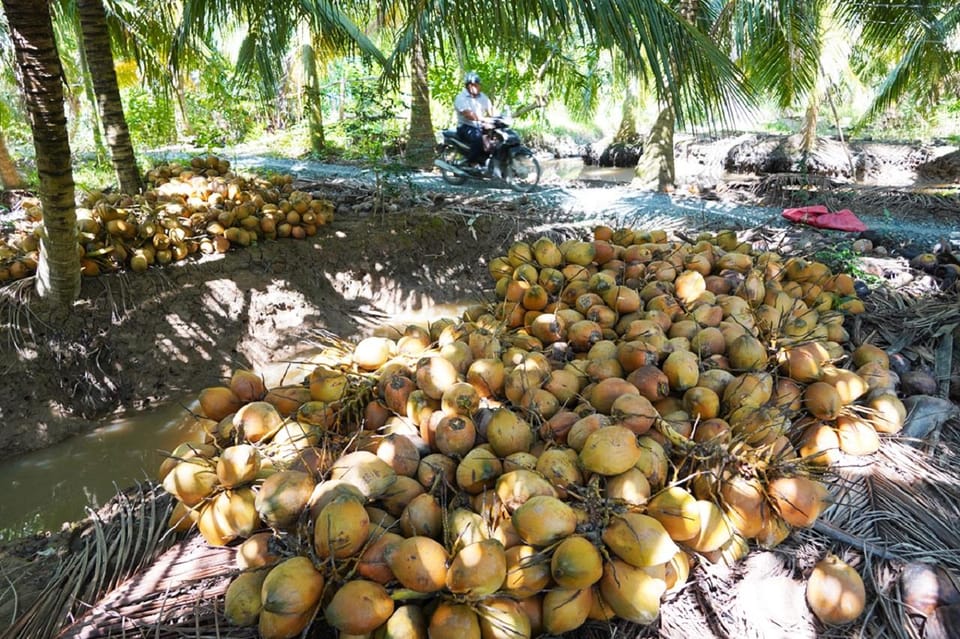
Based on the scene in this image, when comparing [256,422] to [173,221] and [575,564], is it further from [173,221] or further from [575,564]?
[173,221]

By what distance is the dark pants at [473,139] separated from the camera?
7548 millimetres

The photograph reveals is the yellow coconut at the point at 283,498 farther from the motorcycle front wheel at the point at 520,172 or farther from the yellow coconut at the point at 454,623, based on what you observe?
the motorcycle front wheel at the point at 520,172

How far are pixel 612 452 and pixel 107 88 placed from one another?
542cm

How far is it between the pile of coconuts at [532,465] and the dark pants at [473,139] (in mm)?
6126

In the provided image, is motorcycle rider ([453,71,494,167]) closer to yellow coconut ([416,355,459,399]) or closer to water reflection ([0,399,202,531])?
water reflection ([0,399,202,531])

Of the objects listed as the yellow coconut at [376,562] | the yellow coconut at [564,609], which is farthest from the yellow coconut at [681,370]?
the yellow coconut at [376,562]

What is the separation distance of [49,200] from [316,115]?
929 centimetres

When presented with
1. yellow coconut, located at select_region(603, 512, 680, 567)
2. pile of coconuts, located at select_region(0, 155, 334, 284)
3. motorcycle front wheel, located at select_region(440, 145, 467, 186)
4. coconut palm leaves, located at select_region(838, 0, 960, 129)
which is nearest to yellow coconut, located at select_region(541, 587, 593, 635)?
yellow coconut, located at select_region(603, 512, 680, 567)

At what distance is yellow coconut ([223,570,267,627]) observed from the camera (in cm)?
105

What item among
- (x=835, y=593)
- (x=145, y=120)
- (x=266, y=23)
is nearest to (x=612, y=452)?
(x=835, y=593)

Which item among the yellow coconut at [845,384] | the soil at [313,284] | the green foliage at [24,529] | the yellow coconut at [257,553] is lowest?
the green foliage at [24,529]

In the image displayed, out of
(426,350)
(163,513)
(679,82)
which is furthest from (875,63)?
(163,513)

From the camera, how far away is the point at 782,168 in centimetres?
1237

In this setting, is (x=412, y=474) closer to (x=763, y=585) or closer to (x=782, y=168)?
(x=763, y=585)
